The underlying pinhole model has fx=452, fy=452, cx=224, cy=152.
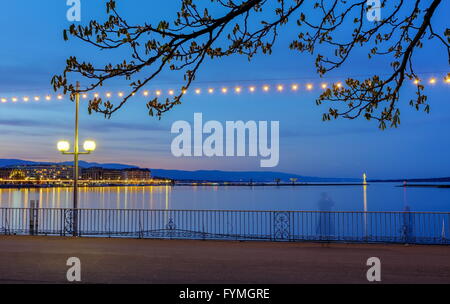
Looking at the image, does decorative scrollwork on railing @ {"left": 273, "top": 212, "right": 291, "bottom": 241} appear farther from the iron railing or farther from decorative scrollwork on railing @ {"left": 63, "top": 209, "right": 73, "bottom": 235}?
decorative scrollwork on railing @ {"left": 63, "top": 209, "right": 73, "bottom": 235}

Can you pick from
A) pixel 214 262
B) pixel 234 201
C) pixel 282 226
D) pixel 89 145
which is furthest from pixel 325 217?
pixel 234 201

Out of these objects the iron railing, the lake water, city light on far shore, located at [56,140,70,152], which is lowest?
the lake water

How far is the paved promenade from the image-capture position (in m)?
8.20

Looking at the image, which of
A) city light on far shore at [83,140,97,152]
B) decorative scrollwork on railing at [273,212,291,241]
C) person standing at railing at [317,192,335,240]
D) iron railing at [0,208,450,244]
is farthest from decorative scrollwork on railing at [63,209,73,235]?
person standing at railing at [317,192,335,240]

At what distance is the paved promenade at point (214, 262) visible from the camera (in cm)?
820

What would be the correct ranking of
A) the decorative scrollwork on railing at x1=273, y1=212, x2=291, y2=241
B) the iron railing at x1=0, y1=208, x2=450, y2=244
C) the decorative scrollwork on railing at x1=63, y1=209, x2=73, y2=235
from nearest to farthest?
the iron railing at x1=0, y1=208, x2=450, y2=244 → the decorative scrollwork on railing at x1=273, y1=212, x2=291, y2=241 → the decorative scrollwork on railing at x1=63, y1=209, x2=73, y2=235

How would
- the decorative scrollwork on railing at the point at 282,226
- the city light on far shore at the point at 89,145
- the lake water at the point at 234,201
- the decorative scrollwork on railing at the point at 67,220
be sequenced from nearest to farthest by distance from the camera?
the decorative scrollwork on railing at the point at 282,226, the decorative scrollwork on railing at the point at 67,220, the city light on far shore at the point at 89,145, the lake water at the point at 234,201

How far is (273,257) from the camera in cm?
1063

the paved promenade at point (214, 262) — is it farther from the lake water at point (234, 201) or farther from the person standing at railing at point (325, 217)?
the lake water at point (234, 201)

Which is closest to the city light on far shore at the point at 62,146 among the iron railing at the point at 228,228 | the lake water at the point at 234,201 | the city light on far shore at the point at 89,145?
the city light on far shore at the point at 89,145

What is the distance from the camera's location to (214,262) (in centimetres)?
989
